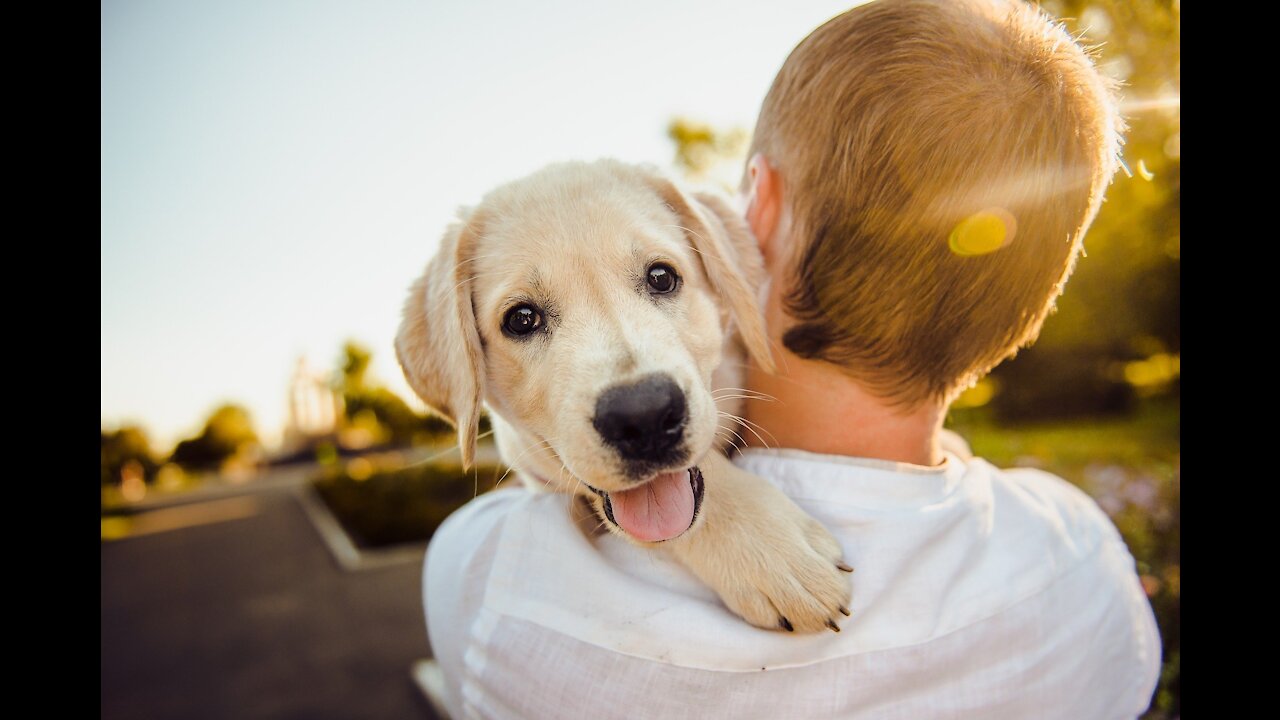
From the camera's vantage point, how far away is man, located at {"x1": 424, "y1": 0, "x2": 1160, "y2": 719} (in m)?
1.82

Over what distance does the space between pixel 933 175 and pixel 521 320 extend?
1.41 meters

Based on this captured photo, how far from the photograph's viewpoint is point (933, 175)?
196 cm

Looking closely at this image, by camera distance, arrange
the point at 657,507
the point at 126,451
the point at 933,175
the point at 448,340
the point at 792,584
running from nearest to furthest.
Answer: the point at 792,584, the point at 933,175, the point at 657,507, the point at 448,340, the point at 126,451

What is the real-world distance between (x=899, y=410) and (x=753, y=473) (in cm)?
49

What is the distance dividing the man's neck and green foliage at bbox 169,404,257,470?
136 feet

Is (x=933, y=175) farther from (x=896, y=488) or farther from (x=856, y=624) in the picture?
(x=856, y=624)

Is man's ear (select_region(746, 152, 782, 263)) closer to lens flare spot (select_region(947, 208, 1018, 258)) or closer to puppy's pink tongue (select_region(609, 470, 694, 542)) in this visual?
lens flare spot (select_region(947, 208, 1018, 258))

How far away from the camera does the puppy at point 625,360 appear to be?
199cm

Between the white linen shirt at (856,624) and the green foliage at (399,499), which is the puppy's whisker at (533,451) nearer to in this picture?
the white linen shirt at (856,624)

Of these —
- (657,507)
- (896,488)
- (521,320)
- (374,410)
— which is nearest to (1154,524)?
(896,488)

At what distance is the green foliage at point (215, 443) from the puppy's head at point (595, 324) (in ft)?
133

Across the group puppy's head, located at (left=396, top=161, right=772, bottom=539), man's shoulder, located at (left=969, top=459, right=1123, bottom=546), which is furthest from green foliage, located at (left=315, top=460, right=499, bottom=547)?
man's shoulder, located at (left=969, top=459, right=1123, bottom=546)

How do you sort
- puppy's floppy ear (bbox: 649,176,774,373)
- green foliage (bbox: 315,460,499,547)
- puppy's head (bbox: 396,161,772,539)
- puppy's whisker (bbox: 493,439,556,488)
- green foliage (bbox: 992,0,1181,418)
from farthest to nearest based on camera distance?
green foliage (bbox: 315,460,499,547) → green foliage (bbox: 992,0,1181,418) → puppy's whisker (bbox: 493,439,556,488) → puppy's floppy ear (bbox: 649,176,774,373) → puppy's head (bbox: 396,161,772,539)
